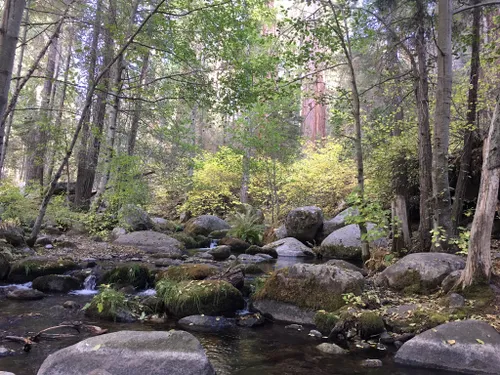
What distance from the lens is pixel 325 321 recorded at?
5227 millimetres

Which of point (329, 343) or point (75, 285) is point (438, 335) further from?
point (75, 285)

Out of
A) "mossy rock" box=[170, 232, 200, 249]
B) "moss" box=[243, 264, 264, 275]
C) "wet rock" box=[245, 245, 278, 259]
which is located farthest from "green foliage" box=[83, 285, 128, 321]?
"mossy rock" box=[170, 232, 200, 249]

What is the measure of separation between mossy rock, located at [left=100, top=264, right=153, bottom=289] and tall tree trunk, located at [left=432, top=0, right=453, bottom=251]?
5.63 metres

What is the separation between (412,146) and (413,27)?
11.1 ft

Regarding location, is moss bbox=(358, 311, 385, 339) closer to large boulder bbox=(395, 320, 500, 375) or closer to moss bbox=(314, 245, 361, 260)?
large boulder bbox=(395, 320, 500, 375)

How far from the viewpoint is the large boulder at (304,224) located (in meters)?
13.8

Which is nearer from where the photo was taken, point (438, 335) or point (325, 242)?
point (438, 335)

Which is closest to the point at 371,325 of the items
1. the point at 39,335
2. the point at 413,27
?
the point at 39,335

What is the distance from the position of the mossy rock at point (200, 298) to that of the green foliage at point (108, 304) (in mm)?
659

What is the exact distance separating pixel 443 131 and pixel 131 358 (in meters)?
6.80

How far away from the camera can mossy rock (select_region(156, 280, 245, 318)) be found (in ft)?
19.5

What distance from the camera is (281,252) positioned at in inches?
500

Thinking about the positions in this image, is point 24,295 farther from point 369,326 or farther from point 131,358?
point 369,326

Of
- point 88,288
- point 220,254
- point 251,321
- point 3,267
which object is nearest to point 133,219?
point 220,254
